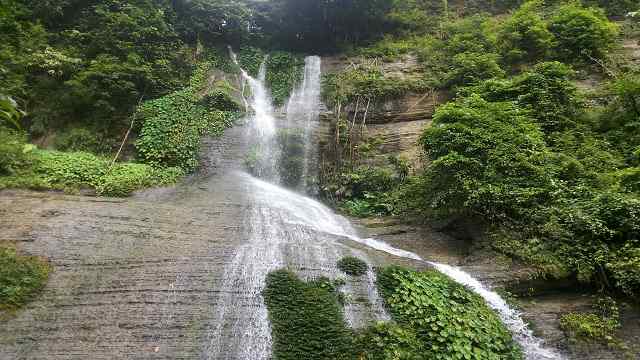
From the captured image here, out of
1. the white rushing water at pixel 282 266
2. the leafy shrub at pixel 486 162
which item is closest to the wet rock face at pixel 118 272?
the white rushing water at pixel 282 266

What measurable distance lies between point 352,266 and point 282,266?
1337mm

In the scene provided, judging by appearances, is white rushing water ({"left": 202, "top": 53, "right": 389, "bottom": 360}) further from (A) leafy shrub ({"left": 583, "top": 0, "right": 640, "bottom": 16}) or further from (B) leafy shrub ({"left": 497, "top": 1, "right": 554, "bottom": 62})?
(A) leafy shrub ({"left": 583, "top": 0, "right": 640, "bottom": 16})

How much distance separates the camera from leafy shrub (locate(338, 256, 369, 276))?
311 inches

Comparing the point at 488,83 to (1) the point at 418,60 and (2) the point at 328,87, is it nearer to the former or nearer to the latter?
(1) the point at 418,60

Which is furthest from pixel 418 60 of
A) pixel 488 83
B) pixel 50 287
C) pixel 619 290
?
pixel 50 287

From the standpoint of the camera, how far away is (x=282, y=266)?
7.80 metres

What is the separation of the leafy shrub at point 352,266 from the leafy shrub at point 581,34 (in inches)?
481

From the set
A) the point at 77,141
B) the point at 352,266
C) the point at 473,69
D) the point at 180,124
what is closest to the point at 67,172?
the point at 77,141

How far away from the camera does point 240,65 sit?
62.7 feet

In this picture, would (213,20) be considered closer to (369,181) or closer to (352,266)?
(369,181)

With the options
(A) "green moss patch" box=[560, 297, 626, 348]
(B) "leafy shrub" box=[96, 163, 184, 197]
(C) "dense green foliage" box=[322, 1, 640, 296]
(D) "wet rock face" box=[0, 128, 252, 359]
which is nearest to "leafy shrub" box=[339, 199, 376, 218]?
(C) "dense green foliage" box=[322, 1, 640, 296]

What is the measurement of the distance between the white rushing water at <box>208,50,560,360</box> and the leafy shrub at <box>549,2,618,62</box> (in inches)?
423

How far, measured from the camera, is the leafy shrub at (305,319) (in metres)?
6.32

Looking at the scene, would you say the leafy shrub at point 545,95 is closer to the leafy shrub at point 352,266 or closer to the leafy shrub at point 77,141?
the leafy shrub at point 352,266
